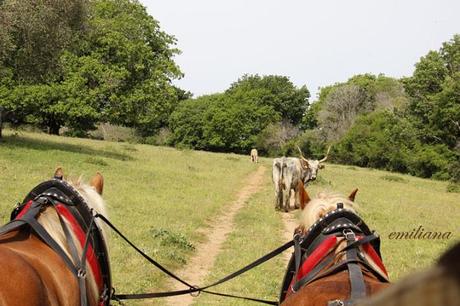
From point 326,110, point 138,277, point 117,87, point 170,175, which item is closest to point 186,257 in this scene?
point 138,277

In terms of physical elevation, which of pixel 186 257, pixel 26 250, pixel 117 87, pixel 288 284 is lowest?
pixel 186 257

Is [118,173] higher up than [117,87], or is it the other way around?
[117,87]

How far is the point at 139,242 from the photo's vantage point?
9711 mm

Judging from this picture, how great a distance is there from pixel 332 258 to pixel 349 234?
0.61 feet

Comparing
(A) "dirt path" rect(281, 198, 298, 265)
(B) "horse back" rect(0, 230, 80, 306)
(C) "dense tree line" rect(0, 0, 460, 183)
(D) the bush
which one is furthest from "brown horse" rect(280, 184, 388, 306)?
(D) the bush

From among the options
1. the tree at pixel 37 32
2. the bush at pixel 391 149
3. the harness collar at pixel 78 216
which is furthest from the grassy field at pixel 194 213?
the bush at pixel 391 149

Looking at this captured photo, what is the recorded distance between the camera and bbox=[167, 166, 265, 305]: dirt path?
7868 millimetres

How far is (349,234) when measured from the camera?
3.28 meters

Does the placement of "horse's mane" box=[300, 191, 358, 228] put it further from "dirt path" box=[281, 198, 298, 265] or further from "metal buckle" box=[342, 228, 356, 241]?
"dirt path" box=[281, 198, 298, 265]

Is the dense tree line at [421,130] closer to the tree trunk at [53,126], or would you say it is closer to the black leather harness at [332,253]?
the tree trunk at [53,126]

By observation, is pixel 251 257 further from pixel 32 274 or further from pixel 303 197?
pixel 32 274

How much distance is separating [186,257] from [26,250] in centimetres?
654

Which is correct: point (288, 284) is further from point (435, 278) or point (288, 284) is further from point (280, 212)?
point (280, 212)

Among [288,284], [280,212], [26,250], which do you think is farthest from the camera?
[280,212]
